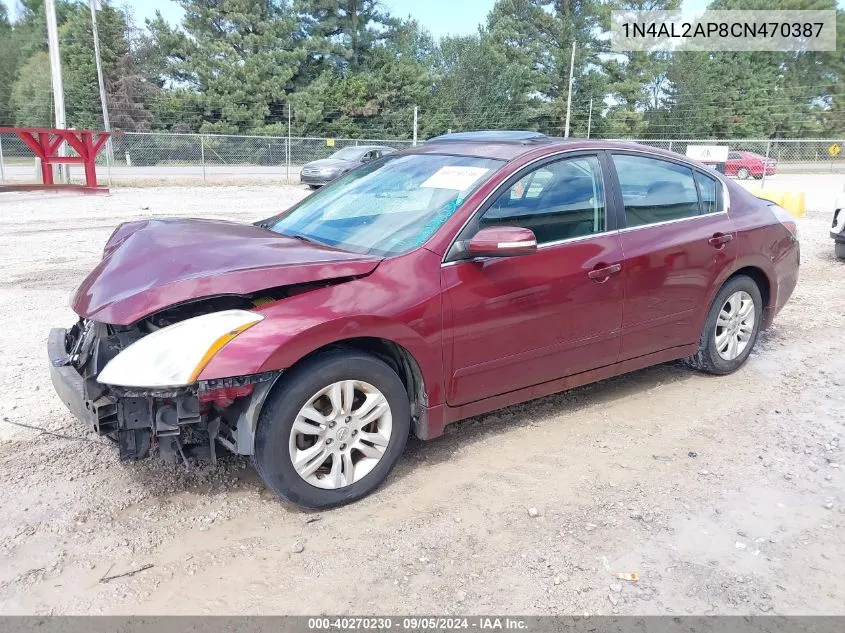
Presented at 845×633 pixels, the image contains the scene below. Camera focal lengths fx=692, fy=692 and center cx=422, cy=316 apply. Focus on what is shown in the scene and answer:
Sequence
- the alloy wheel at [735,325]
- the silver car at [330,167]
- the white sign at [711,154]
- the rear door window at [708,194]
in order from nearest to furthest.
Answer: the rear door window at [708,194] < the alloy wheel at [735,325] < the silver car at [330,167] < the white sign at [711,154]

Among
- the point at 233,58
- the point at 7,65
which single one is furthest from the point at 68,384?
the point at 7,65

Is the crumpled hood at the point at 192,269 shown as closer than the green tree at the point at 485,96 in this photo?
Yes

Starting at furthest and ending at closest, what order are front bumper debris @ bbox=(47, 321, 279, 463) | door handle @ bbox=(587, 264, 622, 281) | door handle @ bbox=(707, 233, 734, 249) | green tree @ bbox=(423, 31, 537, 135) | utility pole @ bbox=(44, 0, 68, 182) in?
1. green tree @ bbox=(423, 31, 537, 135)
2. utility pole @ bbox=(44, 0, 68, 182)
3. door handle @ bbox=(707, 233, 734, 249)
4. door handle @ bbox=(587, 264, 622, 281)
5. front bumper debris @ bbox=(47, 321, 279, 463)

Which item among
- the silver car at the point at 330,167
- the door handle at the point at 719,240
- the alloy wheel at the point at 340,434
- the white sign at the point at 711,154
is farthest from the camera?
the white sign at the point at 711,154

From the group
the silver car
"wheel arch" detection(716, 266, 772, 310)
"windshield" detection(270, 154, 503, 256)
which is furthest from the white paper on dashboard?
the silver car

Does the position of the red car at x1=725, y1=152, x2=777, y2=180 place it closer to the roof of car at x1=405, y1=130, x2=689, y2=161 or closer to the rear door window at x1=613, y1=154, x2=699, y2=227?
the rear door window at x1=613, y1=154, x2=699, y2=227

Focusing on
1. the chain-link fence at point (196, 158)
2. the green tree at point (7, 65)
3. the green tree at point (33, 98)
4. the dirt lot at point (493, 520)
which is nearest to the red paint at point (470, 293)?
the dirt lot at point (493, 520)

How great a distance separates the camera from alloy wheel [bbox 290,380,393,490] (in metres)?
3.09

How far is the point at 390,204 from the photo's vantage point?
3.93 metres

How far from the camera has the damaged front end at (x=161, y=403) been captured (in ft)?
9.36

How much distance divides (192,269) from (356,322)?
29.7 inches

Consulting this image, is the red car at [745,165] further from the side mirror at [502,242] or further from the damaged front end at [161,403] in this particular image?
the damaged front end at [161,403]

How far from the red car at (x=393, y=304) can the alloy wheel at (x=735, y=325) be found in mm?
115

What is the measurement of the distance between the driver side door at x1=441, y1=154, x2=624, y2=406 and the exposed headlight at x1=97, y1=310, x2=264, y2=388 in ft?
3.58
